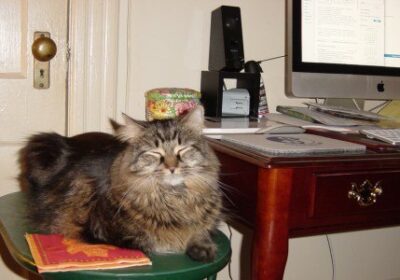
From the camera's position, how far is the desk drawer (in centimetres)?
88

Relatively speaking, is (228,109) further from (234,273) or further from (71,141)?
(234,273)

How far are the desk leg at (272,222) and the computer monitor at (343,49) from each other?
1.66 ft

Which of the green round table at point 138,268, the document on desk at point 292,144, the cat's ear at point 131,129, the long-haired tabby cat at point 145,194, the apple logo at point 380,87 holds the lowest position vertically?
the green round table at point 138,268

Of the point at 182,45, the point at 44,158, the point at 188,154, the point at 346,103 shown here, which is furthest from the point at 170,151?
the point at 346,103

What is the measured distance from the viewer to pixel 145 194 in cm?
89

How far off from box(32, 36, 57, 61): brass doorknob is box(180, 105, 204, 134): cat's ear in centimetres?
60

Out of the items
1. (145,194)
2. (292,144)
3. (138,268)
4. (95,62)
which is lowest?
(138,268)

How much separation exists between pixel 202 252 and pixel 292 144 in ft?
1.02

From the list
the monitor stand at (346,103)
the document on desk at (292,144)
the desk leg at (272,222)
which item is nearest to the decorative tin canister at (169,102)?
the document on desk at (292,144)

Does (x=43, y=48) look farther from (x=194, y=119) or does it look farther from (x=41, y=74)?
(x=194, y=119)

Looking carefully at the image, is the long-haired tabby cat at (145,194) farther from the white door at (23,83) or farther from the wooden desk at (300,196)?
the white door at (23,83)

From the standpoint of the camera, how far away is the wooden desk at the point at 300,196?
834 millimetres

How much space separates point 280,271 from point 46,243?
0.48 m

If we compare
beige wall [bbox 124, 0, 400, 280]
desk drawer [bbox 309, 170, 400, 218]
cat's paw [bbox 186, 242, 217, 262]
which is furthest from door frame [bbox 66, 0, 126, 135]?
desk drawer [bbox 309, 170, 400, 218]
